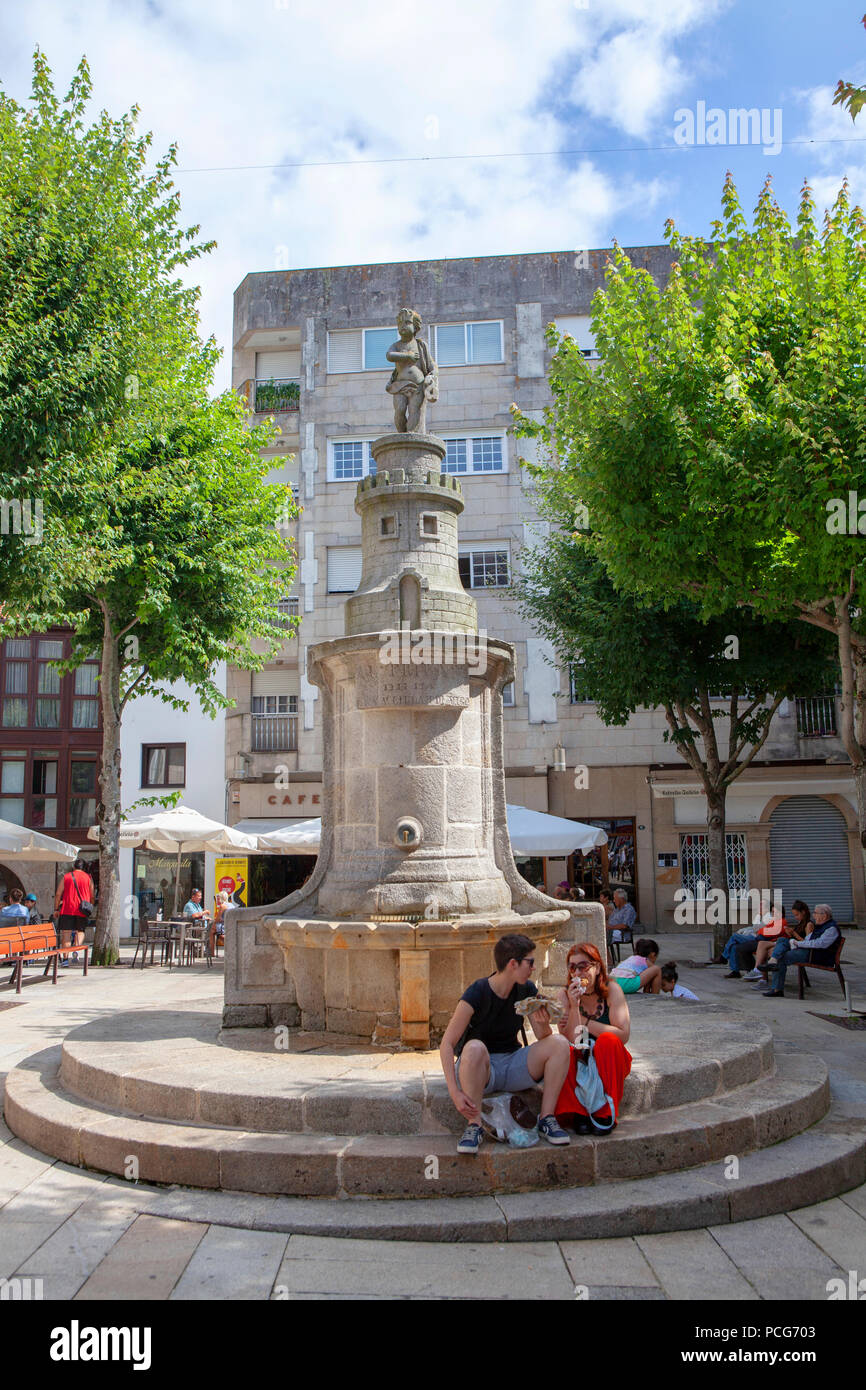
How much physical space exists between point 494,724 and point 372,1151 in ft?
13.0

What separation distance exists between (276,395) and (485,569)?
8.14 m

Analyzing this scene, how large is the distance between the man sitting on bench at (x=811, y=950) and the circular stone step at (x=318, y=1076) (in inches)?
200

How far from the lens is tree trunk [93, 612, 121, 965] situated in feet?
56.6

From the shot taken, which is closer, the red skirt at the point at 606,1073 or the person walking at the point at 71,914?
the red skirt at the point at 606,1073

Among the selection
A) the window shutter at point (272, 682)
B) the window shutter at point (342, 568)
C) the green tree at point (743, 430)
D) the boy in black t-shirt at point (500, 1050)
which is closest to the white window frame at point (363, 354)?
the window shutter at point (342, 568)

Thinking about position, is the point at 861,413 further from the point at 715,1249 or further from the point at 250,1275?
the point at 250,1275

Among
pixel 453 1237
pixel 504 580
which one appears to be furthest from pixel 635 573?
pixel 504 580

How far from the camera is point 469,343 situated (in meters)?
27.9

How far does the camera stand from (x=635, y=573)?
1315cm

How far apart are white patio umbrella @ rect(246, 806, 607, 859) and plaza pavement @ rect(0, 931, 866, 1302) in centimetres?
958

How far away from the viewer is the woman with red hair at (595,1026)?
5.40 m

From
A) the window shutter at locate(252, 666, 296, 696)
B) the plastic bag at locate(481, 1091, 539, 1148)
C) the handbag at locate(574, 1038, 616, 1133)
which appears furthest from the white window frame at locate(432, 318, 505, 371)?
the plastic bag at locate(481, 1091, 539, 1148)

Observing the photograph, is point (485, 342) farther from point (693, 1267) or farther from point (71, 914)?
point (693, 1267)
